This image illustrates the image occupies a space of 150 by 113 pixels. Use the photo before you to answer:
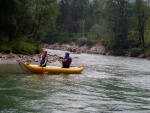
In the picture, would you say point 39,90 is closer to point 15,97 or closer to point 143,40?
point 15,97

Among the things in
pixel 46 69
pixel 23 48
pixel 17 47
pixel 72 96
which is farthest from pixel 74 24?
pixel 72 96

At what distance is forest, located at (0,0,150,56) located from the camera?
29591mm

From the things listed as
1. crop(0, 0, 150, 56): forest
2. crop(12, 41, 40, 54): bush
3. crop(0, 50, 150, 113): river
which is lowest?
crop(0, 50, 150, 113): river

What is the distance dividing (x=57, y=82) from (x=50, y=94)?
3296 mm

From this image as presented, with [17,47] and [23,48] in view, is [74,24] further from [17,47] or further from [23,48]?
[17,47]

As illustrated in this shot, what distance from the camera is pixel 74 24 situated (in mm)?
90250

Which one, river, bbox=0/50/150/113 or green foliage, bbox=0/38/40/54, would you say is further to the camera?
green foliage, bbox=0/38/40/54

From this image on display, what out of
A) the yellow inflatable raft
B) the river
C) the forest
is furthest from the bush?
the river

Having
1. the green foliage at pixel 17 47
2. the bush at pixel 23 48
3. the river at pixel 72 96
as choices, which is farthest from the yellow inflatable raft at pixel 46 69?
the bush at pixel 23 48

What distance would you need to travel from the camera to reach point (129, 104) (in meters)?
10.8

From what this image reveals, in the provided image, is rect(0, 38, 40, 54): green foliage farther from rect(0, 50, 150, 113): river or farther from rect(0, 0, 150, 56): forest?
rect(0, 50, 150, 113): river

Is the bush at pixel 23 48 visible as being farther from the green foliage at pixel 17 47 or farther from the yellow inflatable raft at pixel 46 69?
the yellow inflatable raft at pixel 46 69

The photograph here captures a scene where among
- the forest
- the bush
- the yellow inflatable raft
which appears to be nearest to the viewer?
the yellow inflatable raft

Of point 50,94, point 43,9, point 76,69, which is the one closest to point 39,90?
point 50,94
